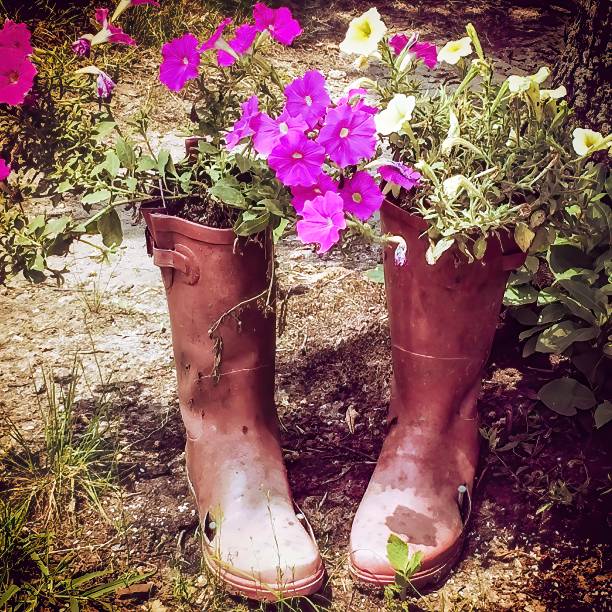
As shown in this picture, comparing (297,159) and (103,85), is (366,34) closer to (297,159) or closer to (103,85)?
(297,159)

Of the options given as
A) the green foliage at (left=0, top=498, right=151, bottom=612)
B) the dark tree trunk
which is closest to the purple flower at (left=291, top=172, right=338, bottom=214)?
the green foliage at (left=0, top=498, right=151, bottom=612)

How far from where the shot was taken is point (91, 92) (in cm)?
161

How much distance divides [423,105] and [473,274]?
321mm

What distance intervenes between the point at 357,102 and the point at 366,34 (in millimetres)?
150

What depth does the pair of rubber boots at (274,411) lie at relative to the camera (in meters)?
1.38

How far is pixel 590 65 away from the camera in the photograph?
1959 millimetres

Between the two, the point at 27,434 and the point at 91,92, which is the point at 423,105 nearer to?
the point at 91,92

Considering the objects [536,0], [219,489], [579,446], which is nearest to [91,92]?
[219,489]

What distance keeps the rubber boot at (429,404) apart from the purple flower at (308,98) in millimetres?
242

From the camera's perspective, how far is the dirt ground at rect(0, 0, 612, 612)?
1.46 m

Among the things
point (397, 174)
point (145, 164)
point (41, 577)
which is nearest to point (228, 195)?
point (145, 164)

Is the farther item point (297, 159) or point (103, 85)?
point (103, 85)

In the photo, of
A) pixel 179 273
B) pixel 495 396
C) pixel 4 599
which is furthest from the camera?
pixel 495 396

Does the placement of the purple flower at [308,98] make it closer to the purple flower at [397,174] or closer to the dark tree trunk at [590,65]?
the purple flower at [397,174]
